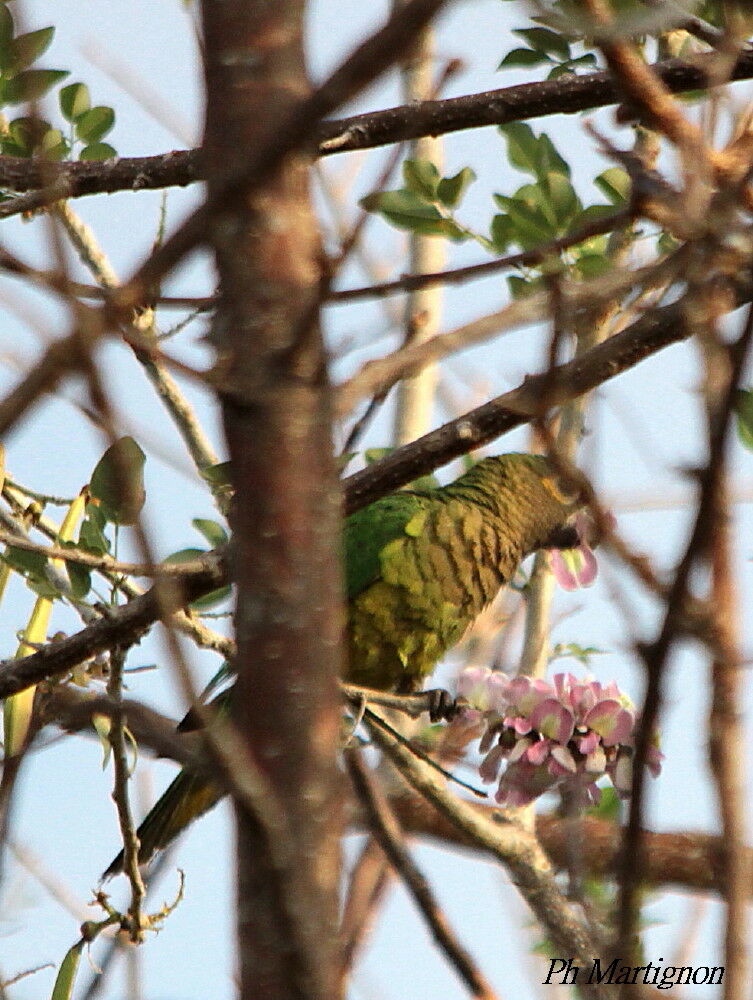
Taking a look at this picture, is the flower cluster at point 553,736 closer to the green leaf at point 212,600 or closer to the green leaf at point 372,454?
the green leaf at point 212,600

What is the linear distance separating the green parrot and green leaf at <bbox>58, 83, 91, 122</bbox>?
1.34 m

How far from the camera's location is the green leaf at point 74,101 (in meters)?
2.55

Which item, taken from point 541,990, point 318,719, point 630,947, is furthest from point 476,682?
point 630,947

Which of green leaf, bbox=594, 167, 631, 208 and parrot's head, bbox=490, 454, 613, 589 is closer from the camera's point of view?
green leaf, bbox=594, 167, 631, 208

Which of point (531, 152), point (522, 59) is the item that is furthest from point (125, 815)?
point (522, 59)

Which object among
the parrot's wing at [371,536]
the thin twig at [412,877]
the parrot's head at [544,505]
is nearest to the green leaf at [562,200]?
the parrot's head at [544,505]

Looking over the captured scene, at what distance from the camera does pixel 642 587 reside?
30.5 inches

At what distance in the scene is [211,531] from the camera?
2900 mm

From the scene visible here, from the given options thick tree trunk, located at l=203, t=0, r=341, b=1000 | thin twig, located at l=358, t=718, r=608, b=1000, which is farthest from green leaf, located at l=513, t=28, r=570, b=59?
thick tree trunk, located at l=203, t=0, r=341, b=1000

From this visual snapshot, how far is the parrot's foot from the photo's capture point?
2578 mm

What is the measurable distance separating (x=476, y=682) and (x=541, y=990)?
1.95 feet

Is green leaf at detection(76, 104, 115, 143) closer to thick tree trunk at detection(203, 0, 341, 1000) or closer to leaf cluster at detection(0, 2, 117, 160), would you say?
leaf cluster at detection(0, 2, 117, 160)

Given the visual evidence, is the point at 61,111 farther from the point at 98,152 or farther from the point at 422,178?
the point at 422,178

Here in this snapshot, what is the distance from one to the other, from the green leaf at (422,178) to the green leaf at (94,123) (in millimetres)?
625
